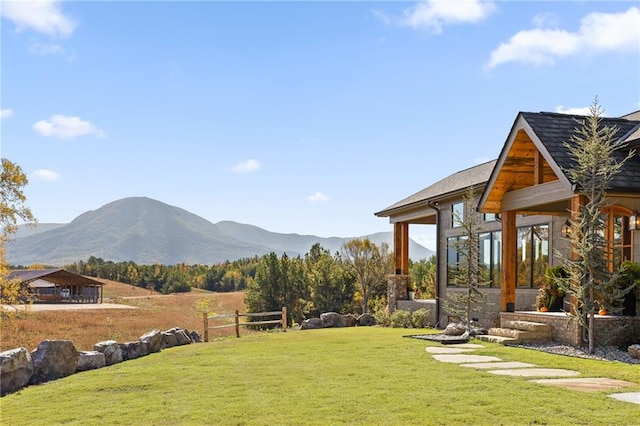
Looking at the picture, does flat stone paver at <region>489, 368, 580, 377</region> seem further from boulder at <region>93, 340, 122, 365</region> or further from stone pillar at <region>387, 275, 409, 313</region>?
stone pillar at <region>387, 275, 409, 313</region>

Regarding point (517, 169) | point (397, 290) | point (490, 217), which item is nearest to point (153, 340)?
point (517, 169)

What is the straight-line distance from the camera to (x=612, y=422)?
6.49m

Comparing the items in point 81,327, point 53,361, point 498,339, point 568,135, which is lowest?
point 81,327

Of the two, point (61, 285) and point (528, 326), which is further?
point (61, 285)

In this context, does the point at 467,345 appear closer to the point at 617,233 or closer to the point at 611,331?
the point at 611,331

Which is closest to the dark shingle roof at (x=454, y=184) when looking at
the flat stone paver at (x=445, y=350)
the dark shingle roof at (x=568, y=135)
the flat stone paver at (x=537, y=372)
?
the dark shingle roof at (x=568, y=135)

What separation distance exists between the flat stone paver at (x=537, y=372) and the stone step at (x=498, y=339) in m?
3.55

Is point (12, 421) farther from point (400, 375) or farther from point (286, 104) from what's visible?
point (286, 104)

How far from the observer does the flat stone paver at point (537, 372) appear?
955 cm

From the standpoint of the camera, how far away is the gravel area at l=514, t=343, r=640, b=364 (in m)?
11.4

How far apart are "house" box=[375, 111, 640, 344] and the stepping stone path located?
2.45m

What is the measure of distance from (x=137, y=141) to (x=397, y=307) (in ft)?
123

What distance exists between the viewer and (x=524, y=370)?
10.1 m

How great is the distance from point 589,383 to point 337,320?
16166 millimetres
